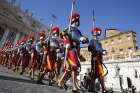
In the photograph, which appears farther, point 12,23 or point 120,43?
point 120,43

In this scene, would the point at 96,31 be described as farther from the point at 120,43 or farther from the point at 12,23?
the point at 12,23

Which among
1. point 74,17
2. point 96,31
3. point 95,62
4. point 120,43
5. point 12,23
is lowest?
point 95,62

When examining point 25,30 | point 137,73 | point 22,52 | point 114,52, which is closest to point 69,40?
point 22,52

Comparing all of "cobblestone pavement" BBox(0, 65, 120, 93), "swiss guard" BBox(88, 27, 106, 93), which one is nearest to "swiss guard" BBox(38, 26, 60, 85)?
"swiss guard" BBox(88, 27, 106, 93)

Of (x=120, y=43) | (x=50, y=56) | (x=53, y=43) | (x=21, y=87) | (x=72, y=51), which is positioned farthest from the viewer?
(x=120, y=43)

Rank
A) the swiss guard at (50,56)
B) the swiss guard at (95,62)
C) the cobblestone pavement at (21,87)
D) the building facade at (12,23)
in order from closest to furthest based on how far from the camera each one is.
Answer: the cobblestone pavement at (21,87) < the swiss guard at (95,62) < the swiss guard at (50,56) < the building facade at (12,23)

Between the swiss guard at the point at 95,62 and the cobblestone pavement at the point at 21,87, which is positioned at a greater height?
the swiss guard at the point at 95,62

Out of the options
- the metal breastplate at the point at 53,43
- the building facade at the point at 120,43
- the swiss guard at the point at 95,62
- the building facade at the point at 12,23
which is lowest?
the swiss guard at the point at 95,62

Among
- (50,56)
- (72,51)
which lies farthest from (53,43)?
(72,51)

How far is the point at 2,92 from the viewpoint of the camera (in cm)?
283

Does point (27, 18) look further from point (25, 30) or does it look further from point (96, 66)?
point (96, 66)

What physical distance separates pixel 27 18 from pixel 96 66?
56.2 meters

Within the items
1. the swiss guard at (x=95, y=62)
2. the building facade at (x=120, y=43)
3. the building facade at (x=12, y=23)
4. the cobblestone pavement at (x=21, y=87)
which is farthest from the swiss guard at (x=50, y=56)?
the building facade at (x=12, y=23)

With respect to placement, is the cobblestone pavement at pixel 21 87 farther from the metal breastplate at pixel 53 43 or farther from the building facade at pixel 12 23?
the building facade at pixel 12 23
